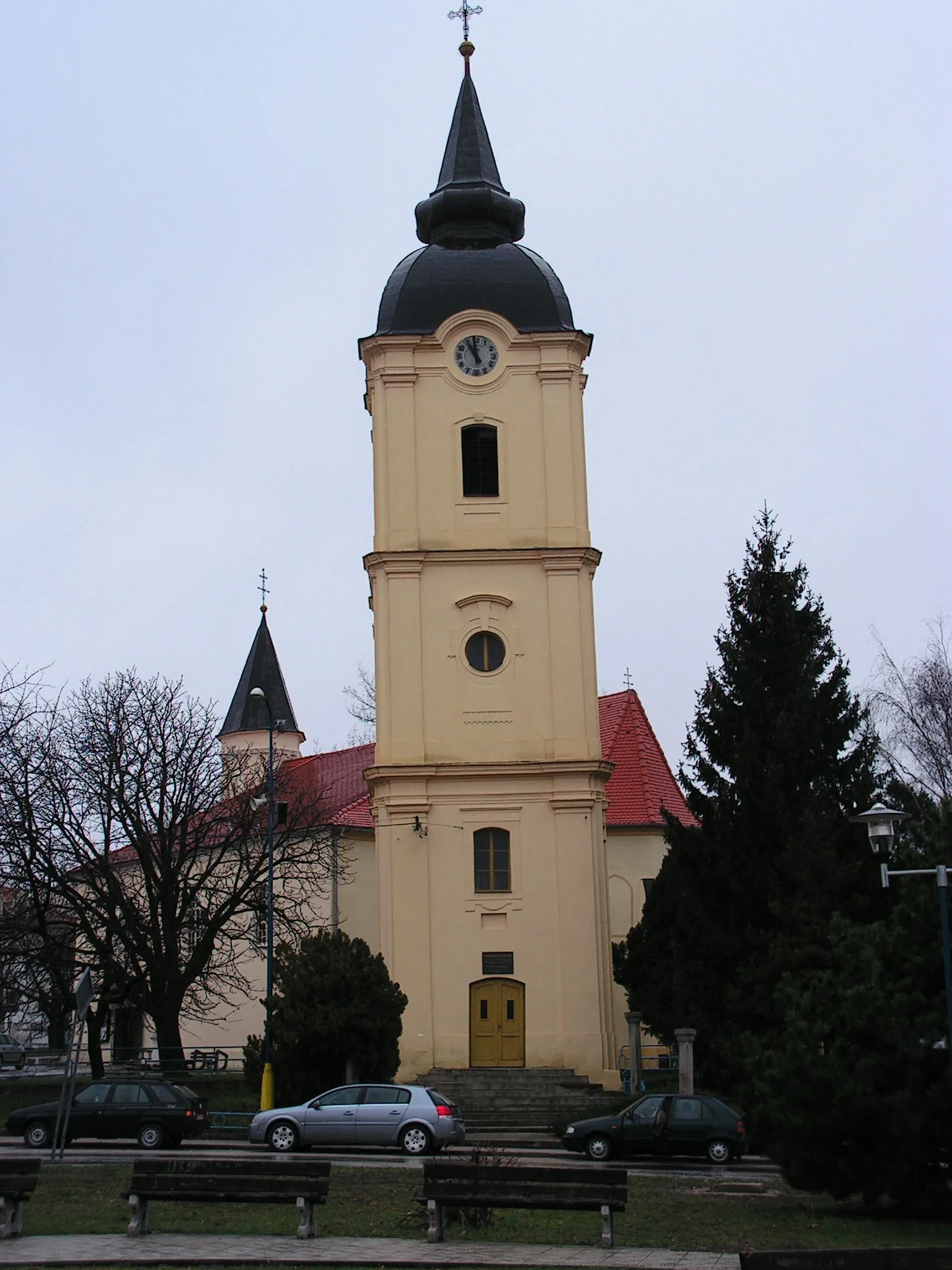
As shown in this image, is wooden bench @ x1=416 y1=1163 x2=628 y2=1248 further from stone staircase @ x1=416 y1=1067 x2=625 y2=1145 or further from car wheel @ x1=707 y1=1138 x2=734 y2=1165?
stone staircase @ x1=416 y1=1067 x2=625 y2=1145

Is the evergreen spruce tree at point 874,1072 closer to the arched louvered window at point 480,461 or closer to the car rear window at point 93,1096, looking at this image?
the car rear window at point 93,1096

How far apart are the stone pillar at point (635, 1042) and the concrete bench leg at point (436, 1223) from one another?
20.6 metres

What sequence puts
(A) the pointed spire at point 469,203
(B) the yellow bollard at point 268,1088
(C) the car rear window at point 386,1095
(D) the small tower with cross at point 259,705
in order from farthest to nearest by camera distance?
1. (D) the small tower with cross at point 259,705
2. (A) the pointed spire at point 469,203
3. (B) the yellow bollard at point 268,1088
4. (C) the car rear window at point 386,1095

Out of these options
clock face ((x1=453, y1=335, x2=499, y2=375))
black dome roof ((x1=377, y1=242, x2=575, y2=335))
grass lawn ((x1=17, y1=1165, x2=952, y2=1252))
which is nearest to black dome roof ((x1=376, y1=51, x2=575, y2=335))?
black dome roof ((x1=377, y1=242, x2=575, y2=335))

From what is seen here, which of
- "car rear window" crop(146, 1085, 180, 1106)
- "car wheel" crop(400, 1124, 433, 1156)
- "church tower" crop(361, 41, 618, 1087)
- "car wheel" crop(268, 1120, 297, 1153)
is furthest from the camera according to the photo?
"church tower" crop(361, 41, 618, 1087)

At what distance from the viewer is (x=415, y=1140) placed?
24.2 metres

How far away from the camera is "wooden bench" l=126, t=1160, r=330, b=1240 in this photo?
46.2ft

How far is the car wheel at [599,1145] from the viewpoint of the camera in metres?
23.9

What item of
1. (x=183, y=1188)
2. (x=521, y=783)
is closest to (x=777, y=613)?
(x=521, y=783)

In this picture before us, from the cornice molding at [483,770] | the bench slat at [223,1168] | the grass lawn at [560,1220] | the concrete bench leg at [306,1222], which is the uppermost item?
the cornice molding at [483,770]

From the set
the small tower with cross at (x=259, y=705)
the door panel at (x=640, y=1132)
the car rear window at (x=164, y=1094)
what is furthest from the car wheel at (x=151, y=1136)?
the small tower with cross at (x=259, y=705)

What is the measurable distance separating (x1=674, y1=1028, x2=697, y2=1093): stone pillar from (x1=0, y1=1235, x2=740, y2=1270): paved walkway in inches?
556

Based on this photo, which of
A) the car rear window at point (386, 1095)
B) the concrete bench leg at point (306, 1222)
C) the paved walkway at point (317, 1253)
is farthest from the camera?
the car rear window at point (386, 1095)

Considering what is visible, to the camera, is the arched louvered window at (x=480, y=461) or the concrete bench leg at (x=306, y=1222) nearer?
the concrete bench leg at (x=306, y=1222)
